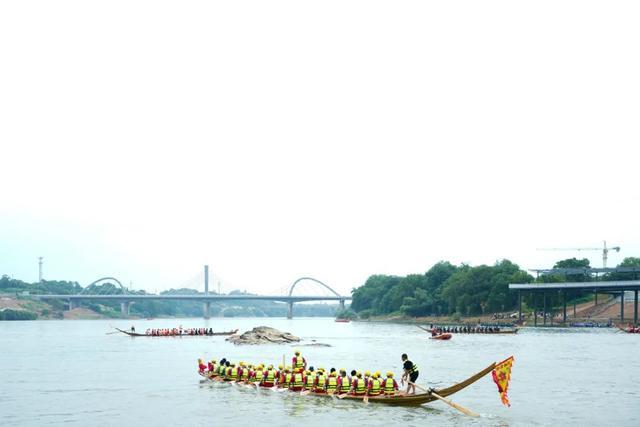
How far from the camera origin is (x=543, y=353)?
79.4 m

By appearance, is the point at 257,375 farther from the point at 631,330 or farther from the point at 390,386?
the point at 631,330

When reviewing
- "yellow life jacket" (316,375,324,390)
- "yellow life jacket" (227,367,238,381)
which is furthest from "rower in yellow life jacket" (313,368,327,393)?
"yellow life jacket" (227,367,238,381)

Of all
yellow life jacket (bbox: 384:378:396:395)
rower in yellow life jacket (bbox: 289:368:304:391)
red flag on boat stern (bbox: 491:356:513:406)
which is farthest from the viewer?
rower in yellow life jacket (bbox: 289:368:304:391)

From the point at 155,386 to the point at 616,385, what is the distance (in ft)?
103

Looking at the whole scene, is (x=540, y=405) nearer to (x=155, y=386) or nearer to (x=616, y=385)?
(x=616, y=385)

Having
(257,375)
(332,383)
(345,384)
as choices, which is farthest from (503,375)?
(257,375)

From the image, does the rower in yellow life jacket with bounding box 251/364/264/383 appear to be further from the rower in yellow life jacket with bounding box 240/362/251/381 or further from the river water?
the river water

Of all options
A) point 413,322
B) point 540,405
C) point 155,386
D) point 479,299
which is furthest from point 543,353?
point 413,322

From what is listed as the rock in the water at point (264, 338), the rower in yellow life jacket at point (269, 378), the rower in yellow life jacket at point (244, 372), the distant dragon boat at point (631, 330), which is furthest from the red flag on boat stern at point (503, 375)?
the distant dragon boat at point (631, 330)

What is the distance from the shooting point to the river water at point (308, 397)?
132 ft

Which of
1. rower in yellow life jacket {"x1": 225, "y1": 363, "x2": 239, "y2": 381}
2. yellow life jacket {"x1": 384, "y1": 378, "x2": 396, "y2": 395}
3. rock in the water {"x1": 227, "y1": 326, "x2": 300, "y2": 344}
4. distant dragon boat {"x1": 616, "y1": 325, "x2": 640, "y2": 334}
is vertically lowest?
distant dragon boat {"x1": 616, "y1": 325, "x2": 640, "y2": 334}

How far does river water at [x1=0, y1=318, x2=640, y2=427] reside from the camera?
40344 millimetres

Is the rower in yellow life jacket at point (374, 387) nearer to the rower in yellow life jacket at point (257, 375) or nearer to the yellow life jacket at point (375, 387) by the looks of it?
the yellow life jacket at point (375, 387)

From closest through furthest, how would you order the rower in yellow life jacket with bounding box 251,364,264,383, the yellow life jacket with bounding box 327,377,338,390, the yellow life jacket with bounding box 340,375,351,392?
1. the yellow life jacket with bounding box 340,375,351,392
2. the yellow life jacket with bounding box 327,377,338,390
3. the rower in yellow life jacket with bounding box 251,364,264,383
